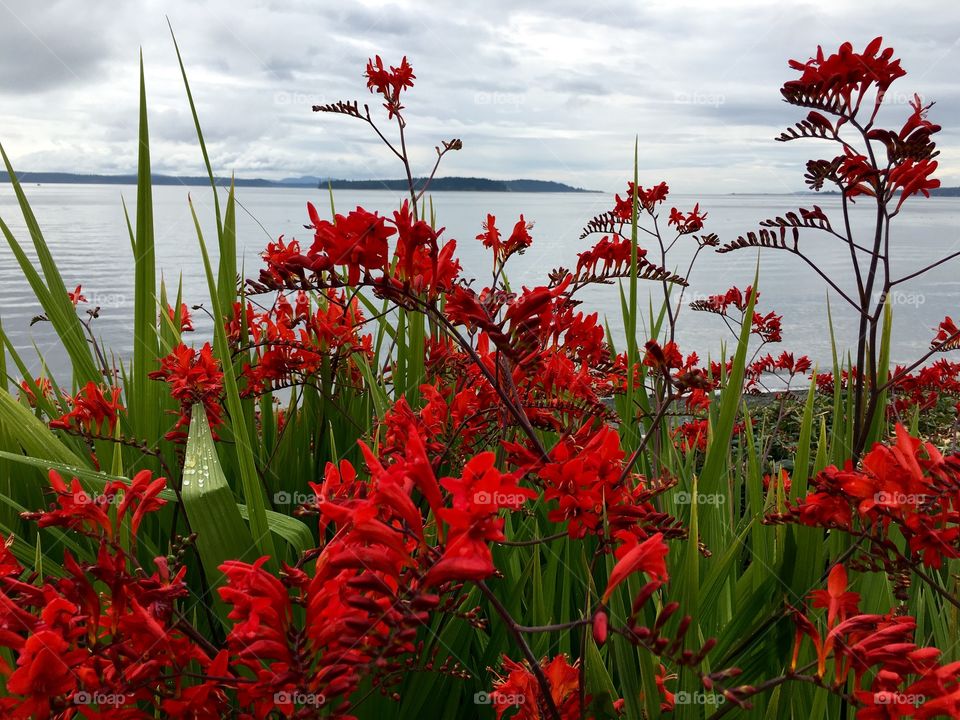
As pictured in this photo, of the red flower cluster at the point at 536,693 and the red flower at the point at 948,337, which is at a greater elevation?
the red flower at the point at 948,337

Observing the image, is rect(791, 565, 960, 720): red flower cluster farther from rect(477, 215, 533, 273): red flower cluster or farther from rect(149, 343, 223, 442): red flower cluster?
rect(149, 343, 223, 442): red flower cluster

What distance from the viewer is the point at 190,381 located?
5.66 feet

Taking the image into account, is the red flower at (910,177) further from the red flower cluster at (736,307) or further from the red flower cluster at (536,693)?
the red flower cluster at (536,693)

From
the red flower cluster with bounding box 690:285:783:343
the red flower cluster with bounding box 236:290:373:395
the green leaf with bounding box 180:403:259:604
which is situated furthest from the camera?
the red flower cluster with bounding box 690:285:783:343

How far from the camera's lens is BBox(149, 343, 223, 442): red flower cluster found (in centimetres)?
169

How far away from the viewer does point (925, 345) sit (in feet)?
27.9

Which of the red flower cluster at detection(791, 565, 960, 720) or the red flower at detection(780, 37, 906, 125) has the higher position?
the red flower at detection(780, 37, 906, 125)

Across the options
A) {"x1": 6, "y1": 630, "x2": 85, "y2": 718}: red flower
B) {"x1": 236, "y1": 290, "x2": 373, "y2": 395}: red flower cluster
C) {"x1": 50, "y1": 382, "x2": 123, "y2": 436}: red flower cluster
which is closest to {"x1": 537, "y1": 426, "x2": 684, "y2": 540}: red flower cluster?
{"x1": 6, "y1": 630, "x2": 85, "y2": 718}: red flower

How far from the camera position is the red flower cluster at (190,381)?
5.54 ft

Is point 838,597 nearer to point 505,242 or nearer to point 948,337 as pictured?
point 505,242

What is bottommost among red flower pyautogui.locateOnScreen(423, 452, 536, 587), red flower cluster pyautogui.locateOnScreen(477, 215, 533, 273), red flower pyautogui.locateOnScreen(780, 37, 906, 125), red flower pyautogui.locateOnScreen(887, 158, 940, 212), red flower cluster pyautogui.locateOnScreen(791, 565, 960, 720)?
red flower cluster pyautogui.locateOnScreen(791, 565, 960, 720)

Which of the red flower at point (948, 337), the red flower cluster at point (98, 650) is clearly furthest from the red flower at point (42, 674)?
the red flower at point (948, 337)

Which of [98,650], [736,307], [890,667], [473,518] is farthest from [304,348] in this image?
[736,307]

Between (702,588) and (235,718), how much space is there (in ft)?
2.86
